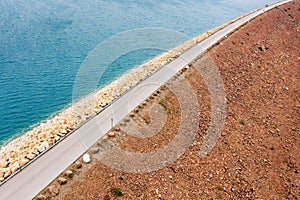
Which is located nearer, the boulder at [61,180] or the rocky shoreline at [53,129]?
the boulder at [61,180]

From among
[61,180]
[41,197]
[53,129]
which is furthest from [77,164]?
[53,129]

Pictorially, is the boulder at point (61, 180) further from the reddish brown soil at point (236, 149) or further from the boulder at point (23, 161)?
the boulder at point (23, 161)

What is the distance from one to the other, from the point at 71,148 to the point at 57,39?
42620mm

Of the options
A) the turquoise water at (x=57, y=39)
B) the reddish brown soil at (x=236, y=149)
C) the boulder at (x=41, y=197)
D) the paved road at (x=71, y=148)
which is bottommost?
the reddish brown soil at (x=236, y=149)

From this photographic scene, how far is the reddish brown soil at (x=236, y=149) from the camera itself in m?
23.1

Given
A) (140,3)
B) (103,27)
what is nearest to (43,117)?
(103,27)

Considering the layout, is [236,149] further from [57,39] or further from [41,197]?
[57,39]

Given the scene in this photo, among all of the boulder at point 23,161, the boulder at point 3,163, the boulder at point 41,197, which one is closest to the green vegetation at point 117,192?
the boulder at point 41,197

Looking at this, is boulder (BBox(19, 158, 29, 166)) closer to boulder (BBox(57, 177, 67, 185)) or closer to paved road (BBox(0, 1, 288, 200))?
paved road (BBox(0, 1, 288, 200))

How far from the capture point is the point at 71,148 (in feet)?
82.5

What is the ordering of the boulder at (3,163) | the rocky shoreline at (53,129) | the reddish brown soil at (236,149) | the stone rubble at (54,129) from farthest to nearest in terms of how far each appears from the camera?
the stone rubble at (54,129), the rocky shoreline at (53,129), the boulder at (3,163), the reddish brown soil at (236,149)

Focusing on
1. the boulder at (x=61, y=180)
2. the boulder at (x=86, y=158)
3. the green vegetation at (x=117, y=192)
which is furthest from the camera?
the boulder at (x=86, y=158)

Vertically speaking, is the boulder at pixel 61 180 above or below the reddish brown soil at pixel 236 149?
above

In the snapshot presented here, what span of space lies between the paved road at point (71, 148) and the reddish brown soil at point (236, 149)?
A: 7.08ft
